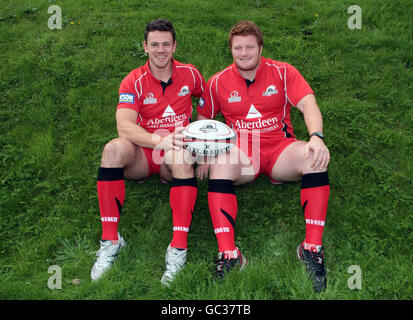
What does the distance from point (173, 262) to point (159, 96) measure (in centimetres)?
169

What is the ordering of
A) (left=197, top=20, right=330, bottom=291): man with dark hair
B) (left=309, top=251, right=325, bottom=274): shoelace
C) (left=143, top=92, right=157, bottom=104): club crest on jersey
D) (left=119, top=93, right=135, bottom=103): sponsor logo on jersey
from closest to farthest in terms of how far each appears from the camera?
(left=309, top=251, right=325, bottom=274): shoelace
(left=197, top=20, right=330, bottom=291): man with dark hair
(left=119, top=93, right=135, bottom=103): sponsor logo on jersey
(left=143, top=92, right=157, bottom=104): club crest on jersey

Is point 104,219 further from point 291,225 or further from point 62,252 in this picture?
point 291,225

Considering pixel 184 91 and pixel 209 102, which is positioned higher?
pixel 184 91

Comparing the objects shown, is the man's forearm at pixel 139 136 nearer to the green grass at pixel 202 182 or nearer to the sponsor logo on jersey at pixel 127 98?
the sponsor logo on jersey at pixel 127 98

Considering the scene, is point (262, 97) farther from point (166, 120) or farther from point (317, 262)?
point (317, 262)

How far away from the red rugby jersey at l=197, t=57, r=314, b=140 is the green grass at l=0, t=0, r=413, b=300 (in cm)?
79

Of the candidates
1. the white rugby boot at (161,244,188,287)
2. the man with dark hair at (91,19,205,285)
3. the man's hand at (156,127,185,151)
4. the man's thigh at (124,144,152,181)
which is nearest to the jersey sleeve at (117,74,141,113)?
the man with dark hair at (91,19,205,285)

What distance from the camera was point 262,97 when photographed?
144 inches

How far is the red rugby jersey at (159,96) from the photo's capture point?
12.1ft

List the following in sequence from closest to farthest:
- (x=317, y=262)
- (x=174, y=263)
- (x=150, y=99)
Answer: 1. (x=317, y=262)
2. (x=174, y=263)
3. (x=150, y=99)

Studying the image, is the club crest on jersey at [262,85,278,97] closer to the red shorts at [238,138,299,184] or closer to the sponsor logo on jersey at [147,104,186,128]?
the red shorts at [238,138,299,184]

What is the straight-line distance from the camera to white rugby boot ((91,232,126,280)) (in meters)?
3.19

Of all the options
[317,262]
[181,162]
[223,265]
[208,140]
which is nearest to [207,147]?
[208,140]

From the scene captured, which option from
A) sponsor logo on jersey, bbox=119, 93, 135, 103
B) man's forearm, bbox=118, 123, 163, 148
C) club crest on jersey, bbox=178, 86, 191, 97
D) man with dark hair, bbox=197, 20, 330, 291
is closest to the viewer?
man with dark hair, bbox=197, 20, 330, 291
